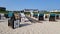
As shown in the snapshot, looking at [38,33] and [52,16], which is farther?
[52,16]

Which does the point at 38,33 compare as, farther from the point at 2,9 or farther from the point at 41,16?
the point at 2,9

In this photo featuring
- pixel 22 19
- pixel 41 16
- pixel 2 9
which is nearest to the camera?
pixel 22 19

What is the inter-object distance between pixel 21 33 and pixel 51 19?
1895 centimetres

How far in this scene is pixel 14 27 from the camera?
17172 millimetres

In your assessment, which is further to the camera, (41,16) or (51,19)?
(41,16)

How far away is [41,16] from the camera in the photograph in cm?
3384

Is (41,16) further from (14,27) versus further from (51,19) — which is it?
(14,27)

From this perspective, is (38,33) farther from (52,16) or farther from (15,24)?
(52,16)

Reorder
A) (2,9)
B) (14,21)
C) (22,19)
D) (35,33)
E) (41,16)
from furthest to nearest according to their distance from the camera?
(2,9) < (41,16) < (22,19) < (14,21) < (35,33)

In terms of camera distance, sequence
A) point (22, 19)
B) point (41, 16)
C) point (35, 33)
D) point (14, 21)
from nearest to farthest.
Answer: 1. point (35, 33)
2. point (14, 21)
3. point (22, 19)
4. point (41, 16)

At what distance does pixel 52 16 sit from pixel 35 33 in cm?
1860

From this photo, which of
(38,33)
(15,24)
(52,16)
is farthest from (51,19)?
(38,33)

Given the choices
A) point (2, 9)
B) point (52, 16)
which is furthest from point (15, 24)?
point (2, 9)

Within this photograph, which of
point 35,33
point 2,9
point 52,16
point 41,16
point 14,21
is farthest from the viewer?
point 2,9
